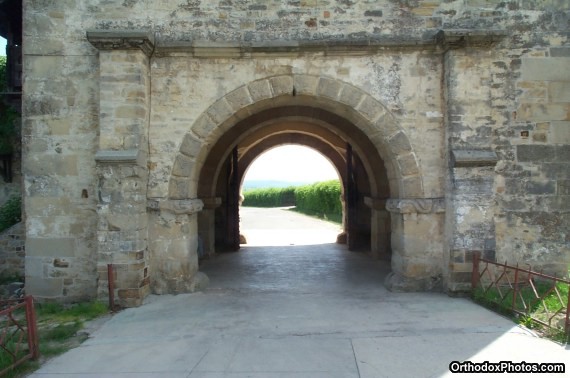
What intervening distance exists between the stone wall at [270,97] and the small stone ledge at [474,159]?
29cm

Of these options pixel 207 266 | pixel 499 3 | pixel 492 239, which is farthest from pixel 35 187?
pixel 499 3

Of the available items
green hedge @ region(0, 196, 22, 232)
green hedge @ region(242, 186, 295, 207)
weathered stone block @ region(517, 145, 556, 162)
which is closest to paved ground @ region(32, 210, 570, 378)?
weathered stone block @ region(517, 145, 556, 162)

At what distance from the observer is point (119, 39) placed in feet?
18.3

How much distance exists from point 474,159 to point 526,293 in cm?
184

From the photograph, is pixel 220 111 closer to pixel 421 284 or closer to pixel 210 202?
pixel 421 284

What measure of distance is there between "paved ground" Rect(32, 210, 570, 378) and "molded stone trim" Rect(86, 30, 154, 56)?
3441 mm

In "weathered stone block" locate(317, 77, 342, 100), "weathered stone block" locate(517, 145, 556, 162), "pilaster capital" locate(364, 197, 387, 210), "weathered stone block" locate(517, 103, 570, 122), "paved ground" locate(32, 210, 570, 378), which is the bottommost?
"paved ground" locate(32, 210, 570, 378)

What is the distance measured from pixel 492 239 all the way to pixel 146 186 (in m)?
4.83

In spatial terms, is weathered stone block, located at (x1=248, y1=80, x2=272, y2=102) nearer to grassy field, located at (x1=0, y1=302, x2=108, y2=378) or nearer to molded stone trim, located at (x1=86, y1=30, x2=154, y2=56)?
molded stone trim, located at (x1=86, y1=30, x2=154, y2=56)

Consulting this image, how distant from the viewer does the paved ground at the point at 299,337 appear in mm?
3697

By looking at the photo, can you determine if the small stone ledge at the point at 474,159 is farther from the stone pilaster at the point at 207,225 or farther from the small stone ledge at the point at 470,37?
the stone pilaster at the point at 207,225

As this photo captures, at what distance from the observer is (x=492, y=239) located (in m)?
5.80

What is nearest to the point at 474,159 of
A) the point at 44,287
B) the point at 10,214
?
the point at 44,287

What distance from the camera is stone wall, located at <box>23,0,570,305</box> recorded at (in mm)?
6016
